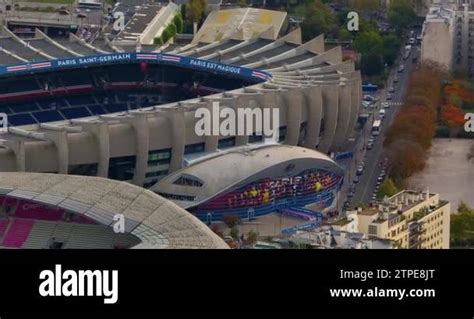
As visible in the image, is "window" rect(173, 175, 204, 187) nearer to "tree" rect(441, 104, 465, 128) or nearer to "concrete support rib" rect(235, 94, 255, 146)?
"concrete support rib" rect(235, 94, 255, 146)

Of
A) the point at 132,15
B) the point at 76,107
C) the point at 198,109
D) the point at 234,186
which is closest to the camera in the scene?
the point at 234,186

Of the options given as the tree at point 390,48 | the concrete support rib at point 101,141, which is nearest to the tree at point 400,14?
the tree at point 390,48

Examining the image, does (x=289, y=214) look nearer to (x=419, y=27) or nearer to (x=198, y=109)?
(x=198, y=109)

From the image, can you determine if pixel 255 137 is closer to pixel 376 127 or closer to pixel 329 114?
pixel 329 114

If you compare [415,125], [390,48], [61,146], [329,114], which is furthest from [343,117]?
[390,48]

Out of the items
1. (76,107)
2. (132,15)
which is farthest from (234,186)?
(132,15)
